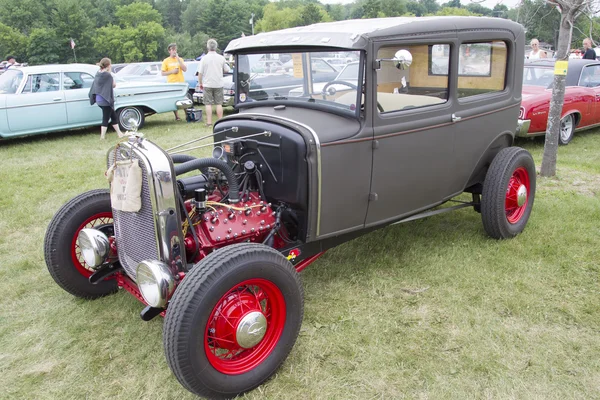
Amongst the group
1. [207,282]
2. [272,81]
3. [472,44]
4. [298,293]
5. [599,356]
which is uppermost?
[472,44]

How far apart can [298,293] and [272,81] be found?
1.69m

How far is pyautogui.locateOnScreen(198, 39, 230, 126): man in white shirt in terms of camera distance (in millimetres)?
9461

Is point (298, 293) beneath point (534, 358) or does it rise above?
above

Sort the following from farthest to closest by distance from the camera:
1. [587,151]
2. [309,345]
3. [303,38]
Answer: [587,151] < [303,38] < [309,345]

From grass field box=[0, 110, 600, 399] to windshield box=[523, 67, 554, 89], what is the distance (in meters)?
3.89

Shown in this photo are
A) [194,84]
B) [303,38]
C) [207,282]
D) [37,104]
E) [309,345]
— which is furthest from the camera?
[194,84]

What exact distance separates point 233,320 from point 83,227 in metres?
1.49

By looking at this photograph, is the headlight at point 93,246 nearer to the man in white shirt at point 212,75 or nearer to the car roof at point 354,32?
the car roof at point 354,32

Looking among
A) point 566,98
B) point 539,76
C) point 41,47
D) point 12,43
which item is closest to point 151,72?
point 539,76

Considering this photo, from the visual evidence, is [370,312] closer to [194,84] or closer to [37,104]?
[37,104]

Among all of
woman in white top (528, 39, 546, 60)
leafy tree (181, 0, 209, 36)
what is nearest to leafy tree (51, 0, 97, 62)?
leafy tree (181, 0, 209, 36)

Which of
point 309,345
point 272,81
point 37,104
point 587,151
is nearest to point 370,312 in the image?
point 309,345

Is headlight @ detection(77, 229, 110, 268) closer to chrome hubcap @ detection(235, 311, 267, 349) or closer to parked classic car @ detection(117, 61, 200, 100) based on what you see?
chrome hubcap @ detection(235, 311, 267, 349)

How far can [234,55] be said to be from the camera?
12.3ft
